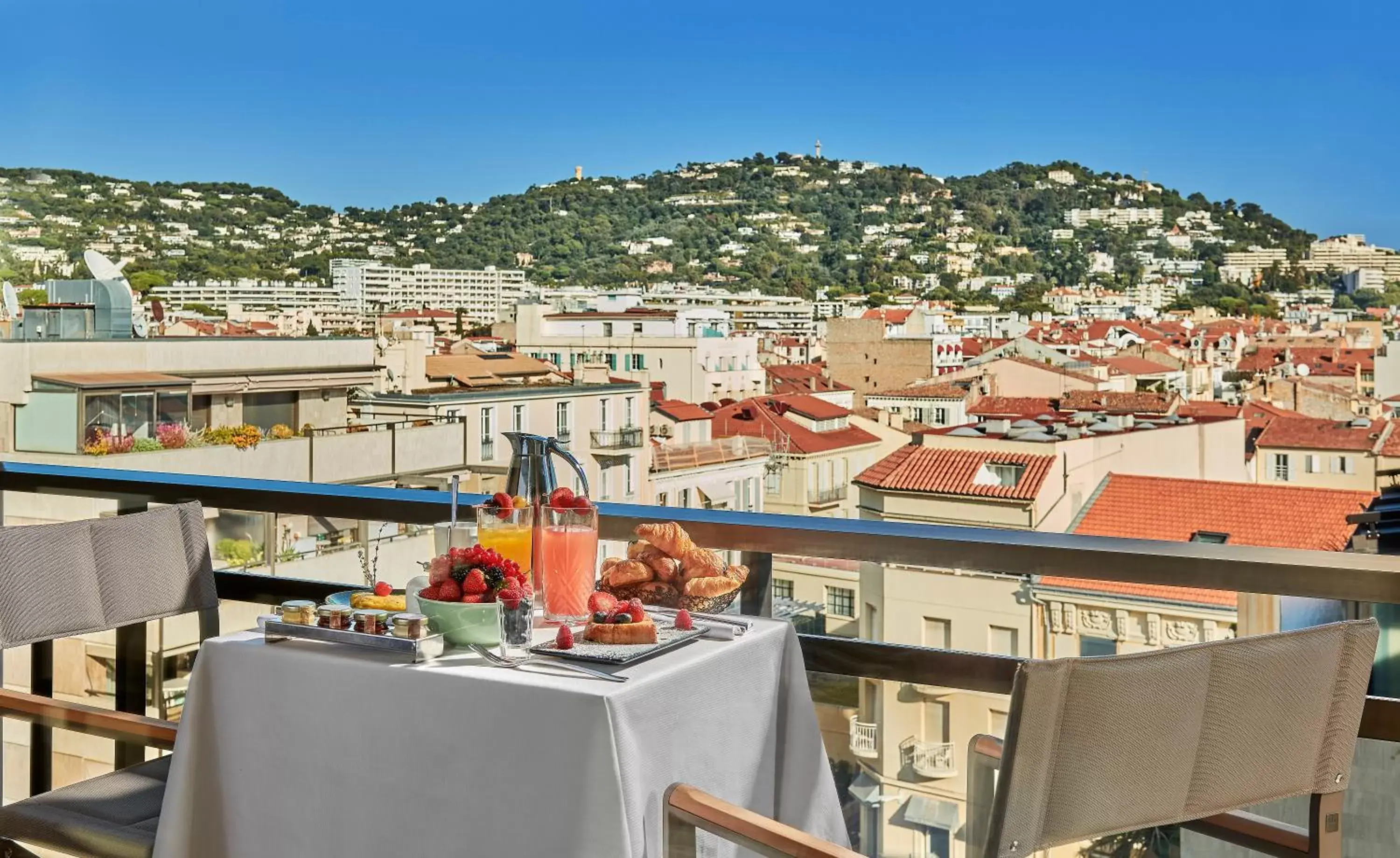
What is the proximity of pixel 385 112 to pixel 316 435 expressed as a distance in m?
23.4

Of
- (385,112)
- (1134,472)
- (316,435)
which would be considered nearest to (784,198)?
(385,112)

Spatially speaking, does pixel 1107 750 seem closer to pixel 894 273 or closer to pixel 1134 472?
pixel 1134 472

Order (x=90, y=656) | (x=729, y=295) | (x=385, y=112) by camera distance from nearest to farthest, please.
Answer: (x=90, y=656) → (x=729, y=295) → (x=385, y=112)

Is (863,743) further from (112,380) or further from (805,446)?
(805,446)

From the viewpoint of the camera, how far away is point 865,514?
1792cm

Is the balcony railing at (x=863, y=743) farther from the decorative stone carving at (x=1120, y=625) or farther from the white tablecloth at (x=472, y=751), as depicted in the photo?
the decorative stone carving at (x=1120, y=625)

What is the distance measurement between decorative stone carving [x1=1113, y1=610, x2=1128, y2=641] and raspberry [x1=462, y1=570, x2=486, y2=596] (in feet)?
7.22

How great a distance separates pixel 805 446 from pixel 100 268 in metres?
11.9

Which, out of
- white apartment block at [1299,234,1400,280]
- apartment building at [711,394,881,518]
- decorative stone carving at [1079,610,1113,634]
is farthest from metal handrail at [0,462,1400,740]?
white apartment block at [1299,234,1400,280]

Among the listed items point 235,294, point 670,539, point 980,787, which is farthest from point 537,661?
point 235,294

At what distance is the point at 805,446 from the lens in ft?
76.0

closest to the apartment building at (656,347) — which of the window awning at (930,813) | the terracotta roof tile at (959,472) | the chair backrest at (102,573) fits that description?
the terracotta roof tile at (959,472)

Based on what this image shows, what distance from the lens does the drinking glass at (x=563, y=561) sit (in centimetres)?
134

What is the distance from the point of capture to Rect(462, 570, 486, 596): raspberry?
123 centimetres
